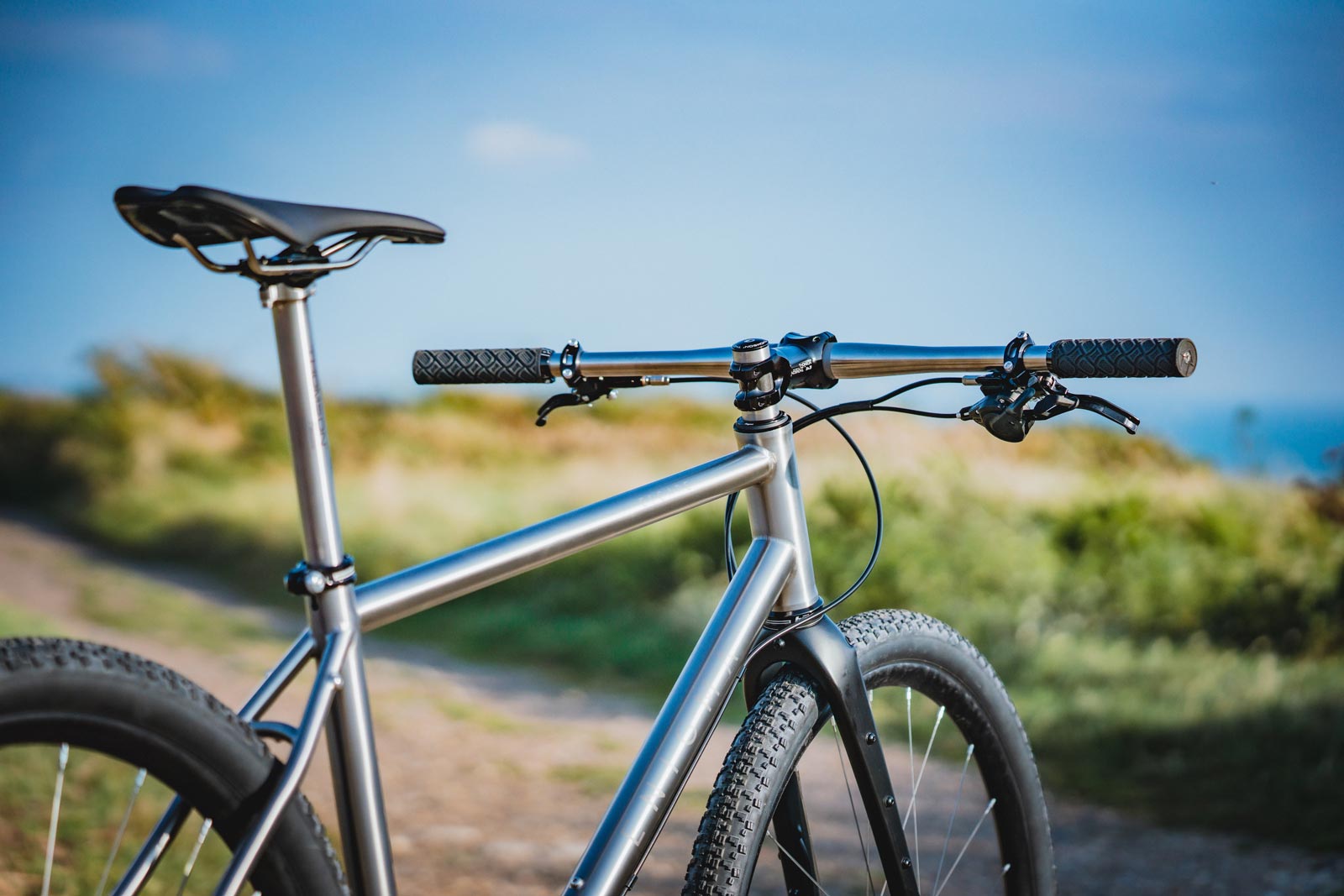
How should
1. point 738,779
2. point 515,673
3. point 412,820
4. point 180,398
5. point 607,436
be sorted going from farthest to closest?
point 180,398 → point 607,436 → point 515,673 → point 412,820 → point 738,779

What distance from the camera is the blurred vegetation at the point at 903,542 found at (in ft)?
8.99

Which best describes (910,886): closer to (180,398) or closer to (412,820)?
(412,820)

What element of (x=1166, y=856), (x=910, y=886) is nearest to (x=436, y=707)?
(x=1166, y=856)

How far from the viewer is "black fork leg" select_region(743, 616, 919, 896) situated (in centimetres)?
119

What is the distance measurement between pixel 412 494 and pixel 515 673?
38.6 inches

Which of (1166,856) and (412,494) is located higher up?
(412,494)

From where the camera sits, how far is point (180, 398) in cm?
450

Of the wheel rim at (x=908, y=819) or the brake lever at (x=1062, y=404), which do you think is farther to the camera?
the wheel rim at (x=908, y=819)

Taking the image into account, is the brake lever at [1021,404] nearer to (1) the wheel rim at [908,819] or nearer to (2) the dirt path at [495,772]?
(1) the wheel rim at [908,819]

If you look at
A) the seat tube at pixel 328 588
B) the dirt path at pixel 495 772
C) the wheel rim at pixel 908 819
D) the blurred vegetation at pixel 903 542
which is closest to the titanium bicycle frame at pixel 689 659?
the seat tube at pixel 328 588

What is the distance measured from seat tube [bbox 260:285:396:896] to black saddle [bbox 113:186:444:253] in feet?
0.16

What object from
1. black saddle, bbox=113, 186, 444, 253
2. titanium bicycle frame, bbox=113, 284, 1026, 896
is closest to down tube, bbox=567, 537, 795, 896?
titanium bicycle frame, bbox=113, 284, 1026, 896

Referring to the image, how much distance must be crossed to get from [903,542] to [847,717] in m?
A: 2.15

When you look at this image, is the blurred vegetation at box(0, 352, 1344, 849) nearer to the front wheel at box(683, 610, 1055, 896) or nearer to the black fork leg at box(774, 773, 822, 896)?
the front wheel at box(683, 610, 1055, 896)
